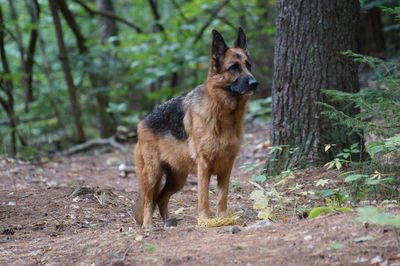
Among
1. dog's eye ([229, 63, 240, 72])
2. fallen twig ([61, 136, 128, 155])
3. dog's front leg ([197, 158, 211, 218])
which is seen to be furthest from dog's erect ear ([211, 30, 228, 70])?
fallen twig ([61, 136, 128, 155])

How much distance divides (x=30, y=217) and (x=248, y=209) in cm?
324

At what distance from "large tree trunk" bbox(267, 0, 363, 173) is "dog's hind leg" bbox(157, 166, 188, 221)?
173 cm

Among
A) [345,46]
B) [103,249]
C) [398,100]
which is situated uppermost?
[345,46]

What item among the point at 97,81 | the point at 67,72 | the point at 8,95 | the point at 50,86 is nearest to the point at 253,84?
the point at 67,72

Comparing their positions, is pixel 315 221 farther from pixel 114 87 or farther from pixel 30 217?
pixel 114 87

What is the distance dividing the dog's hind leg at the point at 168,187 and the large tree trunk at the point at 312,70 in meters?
1.73

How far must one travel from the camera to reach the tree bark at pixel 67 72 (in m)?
14.0

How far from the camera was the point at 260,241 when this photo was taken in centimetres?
432

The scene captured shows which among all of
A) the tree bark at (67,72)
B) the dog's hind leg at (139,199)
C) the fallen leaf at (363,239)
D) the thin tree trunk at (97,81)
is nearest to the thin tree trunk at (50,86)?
the tree bark at (67,72)

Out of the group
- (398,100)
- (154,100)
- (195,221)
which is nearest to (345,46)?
(398,100)

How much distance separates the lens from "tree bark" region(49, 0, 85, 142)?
13997mm

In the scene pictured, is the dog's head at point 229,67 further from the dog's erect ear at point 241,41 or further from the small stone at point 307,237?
the small stone at point 307,237

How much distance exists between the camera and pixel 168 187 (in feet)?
22.7

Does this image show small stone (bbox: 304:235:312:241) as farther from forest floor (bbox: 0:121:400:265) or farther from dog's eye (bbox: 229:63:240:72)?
dog's eye (bbox: 229:63:240:72)
